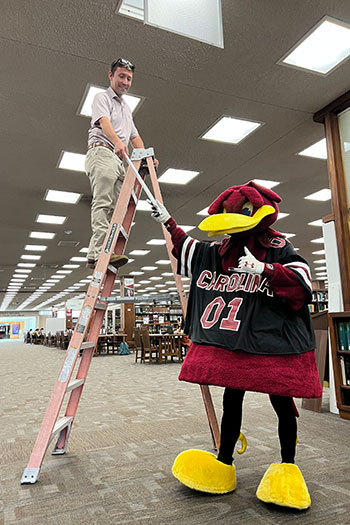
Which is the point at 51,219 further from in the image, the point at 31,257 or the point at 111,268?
the point at 111,268

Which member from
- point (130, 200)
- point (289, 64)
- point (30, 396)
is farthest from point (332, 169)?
point (30, 396)

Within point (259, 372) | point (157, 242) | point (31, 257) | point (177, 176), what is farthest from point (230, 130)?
point (31, 257)

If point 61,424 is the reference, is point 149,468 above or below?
below

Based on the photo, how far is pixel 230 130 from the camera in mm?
5059

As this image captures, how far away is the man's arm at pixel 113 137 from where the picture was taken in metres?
2.07

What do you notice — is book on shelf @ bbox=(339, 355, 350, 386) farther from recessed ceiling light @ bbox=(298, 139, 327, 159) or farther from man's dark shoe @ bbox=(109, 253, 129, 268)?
recessed ceiling light @ bbox=(298, 139, 327, 159)

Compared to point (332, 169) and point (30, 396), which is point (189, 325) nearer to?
point (332, 169)

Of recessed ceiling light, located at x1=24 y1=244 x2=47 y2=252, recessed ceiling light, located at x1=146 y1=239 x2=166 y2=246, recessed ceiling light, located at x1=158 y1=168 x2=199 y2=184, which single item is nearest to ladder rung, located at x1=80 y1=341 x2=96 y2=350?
recessed ceiling light, located at x1=158 y1=168 x2=199 y2=184

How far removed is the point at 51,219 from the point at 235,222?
24.6 ft

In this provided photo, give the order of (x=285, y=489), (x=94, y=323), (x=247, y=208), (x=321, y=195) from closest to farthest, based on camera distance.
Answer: (x=285, y=489) → (x=247, y=208) → (x=94, y=323) → (x=321, y=195)

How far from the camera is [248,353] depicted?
161 centimetres

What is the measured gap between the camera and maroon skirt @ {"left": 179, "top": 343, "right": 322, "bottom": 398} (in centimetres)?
153

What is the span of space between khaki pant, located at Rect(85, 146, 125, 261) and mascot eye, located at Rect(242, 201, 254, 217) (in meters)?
0.83

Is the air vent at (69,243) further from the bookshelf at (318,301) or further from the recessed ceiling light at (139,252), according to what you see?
the bookshelf at (318,301)
